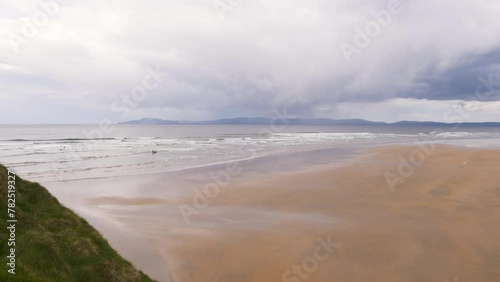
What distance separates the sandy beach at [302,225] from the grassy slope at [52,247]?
236 centimetres

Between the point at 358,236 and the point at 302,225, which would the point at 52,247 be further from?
the point at 358,236

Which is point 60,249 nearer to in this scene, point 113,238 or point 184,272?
point 184,272

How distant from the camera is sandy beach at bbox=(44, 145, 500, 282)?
30.7 feet

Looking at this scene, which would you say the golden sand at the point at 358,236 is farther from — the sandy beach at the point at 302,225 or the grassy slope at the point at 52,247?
the grassy slope at the point at 52,247

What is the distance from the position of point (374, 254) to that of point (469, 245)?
3336 millimetres

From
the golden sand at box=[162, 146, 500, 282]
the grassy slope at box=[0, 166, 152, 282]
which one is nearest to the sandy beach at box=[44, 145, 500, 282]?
the golden sand at box=[162, 146, 500, 282]

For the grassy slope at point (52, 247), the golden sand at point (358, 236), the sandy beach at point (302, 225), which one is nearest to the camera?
the grassy slope at point (52, 247)

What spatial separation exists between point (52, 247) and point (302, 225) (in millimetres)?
8843

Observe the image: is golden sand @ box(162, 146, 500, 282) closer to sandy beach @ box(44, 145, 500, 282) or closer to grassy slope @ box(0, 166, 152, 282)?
sandy beach @ box(44, 145, 500, 282)

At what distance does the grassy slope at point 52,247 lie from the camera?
5.42m

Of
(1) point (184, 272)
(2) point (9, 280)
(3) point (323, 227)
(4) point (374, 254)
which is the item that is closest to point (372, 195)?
(3) point (323, 227)

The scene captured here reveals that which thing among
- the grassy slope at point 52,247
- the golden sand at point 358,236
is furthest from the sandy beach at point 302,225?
the grassy slope at point 52,247

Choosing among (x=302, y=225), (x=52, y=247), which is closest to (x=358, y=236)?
(x=302, y=225)

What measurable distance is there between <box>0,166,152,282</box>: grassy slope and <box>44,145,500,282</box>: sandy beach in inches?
92.7
